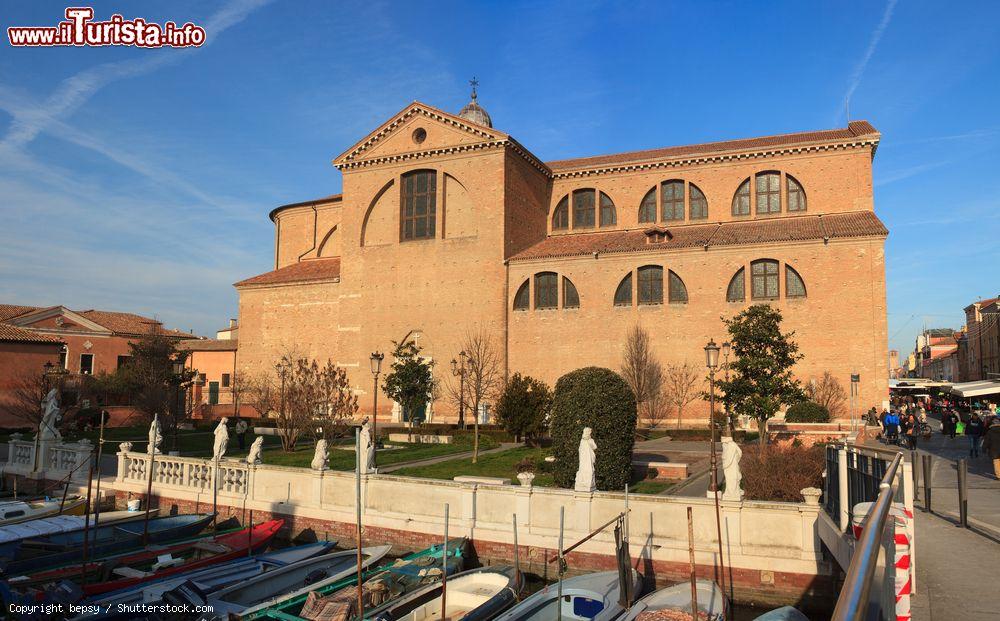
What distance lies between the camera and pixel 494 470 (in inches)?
759

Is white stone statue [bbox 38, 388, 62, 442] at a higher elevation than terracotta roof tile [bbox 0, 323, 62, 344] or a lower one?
lower

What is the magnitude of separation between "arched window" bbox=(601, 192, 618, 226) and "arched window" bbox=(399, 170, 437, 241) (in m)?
9.01

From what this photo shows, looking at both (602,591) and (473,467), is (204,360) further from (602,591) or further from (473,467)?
(602,591)

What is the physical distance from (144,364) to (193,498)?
19.4 metres

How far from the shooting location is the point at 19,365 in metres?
33.3

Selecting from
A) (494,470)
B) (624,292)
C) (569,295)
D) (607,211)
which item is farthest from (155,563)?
(607,211)

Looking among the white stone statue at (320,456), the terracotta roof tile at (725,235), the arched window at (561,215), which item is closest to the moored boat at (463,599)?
the white stone statue at (320,456)

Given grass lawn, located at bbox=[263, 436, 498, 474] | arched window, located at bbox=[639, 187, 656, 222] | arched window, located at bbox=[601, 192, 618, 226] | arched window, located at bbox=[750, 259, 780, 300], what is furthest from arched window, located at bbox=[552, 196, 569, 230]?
grass lawn, located at bbox=[263, 436, 498, 474]

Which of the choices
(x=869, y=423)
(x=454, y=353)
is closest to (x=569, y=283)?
(x=454, y=353)

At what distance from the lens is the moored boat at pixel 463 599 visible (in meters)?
10.5

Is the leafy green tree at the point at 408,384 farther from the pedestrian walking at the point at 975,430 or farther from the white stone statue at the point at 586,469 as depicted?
the pedestrian walking at the point at 975,430

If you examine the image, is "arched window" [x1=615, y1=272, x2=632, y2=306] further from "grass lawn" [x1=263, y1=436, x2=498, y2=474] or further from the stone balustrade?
the stone balustrade

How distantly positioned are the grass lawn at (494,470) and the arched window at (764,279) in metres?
13.6

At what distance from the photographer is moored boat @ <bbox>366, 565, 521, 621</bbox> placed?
1046 centimetres
